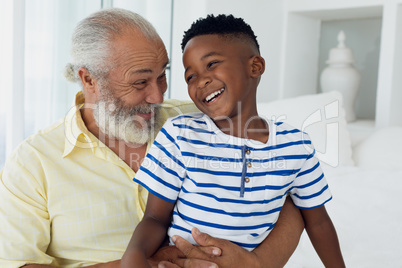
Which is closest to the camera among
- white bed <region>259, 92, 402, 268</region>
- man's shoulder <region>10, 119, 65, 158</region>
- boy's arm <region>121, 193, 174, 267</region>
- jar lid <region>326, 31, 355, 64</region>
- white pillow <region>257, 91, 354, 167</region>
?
boy's arm <region>121, 193, 174, 267</region>

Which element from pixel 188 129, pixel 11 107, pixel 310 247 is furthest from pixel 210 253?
pixel 11 107

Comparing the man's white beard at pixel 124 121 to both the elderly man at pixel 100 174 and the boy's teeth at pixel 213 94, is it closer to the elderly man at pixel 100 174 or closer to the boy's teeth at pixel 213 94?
the elderly man at pixel 100 174

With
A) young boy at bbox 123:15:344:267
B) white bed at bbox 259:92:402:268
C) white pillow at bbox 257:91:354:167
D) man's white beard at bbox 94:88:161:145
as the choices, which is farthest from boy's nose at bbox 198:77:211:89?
white pillow at bbox 257:91:354:167

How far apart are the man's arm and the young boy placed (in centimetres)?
2

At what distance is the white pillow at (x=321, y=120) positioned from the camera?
219cm

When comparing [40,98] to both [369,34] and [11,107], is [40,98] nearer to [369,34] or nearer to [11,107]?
[11,107]

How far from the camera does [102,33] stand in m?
1.24

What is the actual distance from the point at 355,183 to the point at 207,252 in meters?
1.10

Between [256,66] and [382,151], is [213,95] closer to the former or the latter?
[256,66]

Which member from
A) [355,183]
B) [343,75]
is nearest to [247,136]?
[355,183]

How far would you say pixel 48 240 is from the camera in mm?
1108

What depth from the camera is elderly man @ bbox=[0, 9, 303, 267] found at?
1054 mm

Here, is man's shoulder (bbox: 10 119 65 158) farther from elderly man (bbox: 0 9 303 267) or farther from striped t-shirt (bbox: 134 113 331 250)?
striped t-shirt (bbox: 134 113 331 250)

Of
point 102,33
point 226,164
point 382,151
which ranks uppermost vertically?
point 102,33
